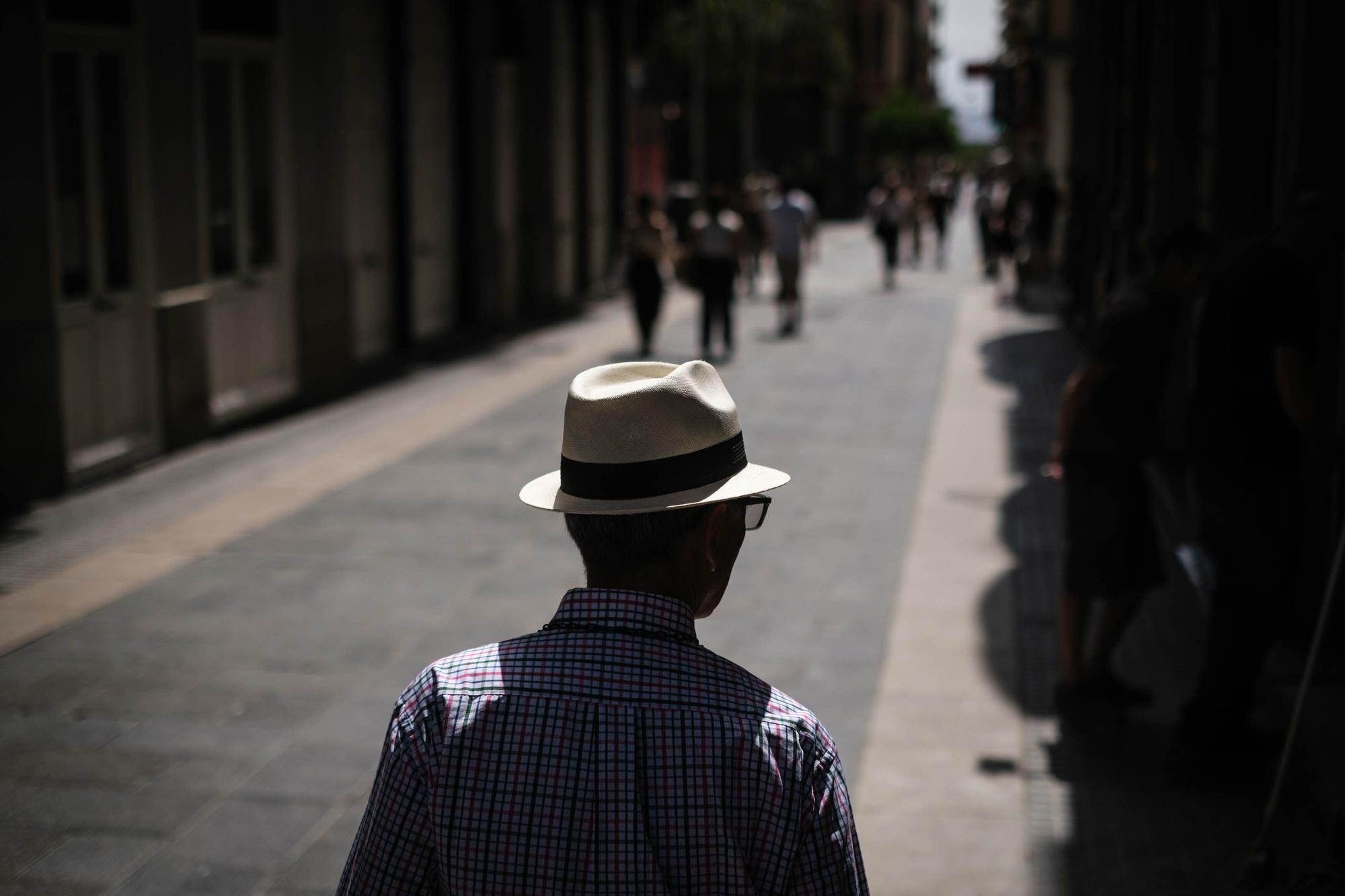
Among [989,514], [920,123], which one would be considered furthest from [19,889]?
[920,123]

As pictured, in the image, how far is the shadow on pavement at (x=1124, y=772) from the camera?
4898 mm

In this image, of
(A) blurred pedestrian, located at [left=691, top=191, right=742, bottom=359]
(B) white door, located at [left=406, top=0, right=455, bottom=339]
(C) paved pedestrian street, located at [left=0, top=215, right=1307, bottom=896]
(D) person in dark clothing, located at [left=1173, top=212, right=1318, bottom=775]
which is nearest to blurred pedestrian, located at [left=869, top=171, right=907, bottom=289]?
(B) white door, located at [left=406, top=0, right=455, bottom=339]

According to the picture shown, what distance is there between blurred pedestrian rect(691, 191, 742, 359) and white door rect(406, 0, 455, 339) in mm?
3077

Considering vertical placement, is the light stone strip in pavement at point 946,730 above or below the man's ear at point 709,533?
below

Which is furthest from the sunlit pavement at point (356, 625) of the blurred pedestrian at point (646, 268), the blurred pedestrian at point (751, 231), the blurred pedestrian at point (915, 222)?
the blurred pedestrian at point (915, 222)

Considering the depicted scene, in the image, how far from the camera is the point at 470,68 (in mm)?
19297

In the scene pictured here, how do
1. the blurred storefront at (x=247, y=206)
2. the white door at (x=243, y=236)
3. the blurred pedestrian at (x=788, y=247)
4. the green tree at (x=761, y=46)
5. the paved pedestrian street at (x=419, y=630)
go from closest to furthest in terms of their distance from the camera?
the paved pedestrian street at (x=419, y=630)
the blurred storefront at (x=247, y=206)
the white door at (x=243, y=236)
the blurred pedestrian at (x=788, y=247)
the green tree at (x=761, y=46)

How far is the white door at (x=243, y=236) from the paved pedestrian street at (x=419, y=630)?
22.4 inches

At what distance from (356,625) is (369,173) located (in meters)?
10.1

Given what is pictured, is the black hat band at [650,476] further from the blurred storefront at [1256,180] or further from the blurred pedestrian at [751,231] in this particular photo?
the blurred pedestrian at [751,231]

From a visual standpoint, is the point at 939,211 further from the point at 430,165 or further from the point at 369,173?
the point at 369,173

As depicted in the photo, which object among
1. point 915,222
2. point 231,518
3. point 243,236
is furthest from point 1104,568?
point 915,222

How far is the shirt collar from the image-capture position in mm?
1998

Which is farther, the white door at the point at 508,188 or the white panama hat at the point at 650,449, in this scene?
the white door at the point at 508,188
